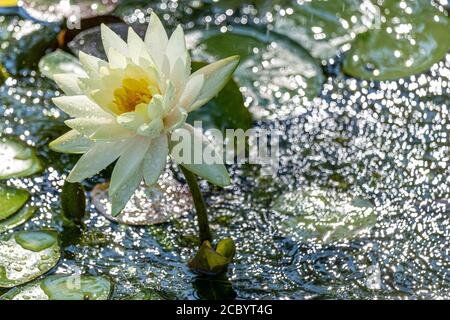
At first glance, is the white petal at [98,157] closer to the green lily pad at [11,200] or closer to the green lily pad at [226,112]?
the green lily pad at [11,200]

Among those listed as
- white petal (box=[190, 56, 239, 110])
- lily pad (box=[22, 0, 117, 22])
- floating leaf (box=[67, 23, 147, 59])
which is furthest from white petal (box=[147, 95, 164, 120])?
lily pad (box=[22, 0, 117, 22])

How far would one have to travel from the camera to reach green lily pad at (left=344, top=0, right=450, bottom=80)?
2.38 metres

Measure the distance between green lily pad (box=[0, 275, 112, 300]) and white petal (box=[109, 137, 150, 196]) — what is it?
23 centimetres

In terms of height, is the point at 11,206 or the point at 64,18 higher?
the point at 64,18

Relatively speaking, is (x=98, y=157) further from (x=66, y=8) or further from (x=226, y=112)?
(x=66, y=8)

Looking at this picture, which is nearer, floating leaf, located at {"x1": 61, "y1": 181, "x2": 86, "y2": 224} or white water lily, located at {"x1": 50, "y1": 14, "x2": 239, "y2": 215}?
white water lily, located at {"x1": 50, "y1": 14, "x2": 239, "y2": 215}

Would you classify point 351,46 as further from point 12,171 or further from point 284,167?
point 12,171

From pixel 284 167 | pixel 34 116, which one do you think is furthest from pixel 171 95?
pixel 34 116

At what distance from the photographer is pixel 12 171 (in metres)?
2.11

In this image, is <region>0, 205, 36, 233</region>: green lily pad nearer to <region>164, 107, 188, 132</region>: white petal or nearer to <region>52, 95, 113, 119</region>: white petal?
<region>52, 95, 113, 119</region>: white petal

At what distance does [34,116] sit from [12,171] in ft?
0.79

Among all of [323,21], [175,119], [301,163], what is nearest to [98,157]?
[175,119]
